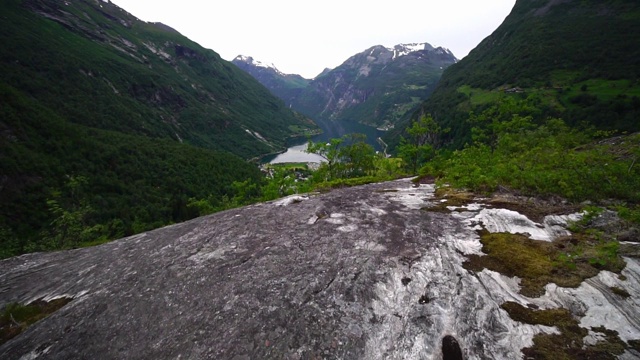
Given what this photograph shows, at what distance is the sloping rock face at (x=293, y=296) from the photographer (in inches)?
307

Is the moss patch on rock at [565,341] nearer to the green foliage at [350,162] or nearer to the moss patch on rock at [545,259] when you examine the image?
the moss patch on rock at [545,259]

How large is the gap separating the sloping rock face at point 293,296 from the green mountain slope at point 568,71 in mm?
79858

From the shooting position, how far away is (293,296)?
958cm

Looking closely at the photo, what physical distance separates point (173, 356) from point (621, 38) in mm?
188923

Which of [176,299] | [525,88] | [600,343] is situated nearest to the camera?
[600,343]

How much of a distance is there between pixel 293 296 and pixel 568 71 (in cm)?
16824

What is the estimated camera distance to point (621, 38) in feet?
395

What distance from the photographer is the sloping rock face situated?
7789 millimetres

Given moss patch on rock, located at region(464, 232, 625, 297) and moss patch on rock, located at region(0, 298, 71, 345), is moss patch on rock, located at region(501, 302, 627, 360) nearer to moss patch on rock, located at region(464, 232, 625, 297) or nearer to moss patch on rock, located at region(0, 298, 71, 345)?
moss patch on rock, located at region(464, 232, 625, 297)

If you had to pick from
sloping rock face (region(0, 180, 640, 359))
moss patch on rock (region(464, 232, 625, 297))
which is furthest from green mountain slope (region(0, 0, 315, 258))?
moss patch on rock (region(464, 232, 625, 297))

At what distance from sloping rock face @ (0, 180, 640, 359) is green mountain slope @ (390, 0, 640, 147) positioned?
262 feet

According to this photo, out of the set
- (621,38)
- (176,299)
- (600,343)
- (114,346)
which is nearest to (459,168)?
(600,343)

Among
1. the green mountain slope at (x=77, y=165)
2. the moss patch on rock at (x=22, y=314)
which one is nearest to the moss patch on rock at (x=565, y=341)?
the moss patch on rock at (x=22, y=314)

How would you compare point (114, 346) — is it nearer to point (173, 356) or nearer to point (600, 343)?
point (173, 356)
